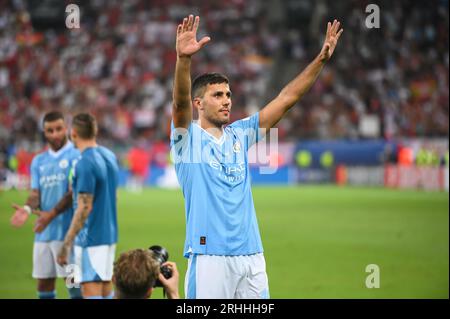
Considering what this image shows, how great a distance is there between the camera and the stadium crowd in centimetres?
3447

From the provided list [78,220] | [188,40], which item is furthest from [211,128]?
[78,220]

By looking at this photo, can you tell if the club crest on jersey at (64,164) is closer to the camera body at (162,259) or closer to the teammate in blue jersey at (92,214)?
the teammate in blue jersey at (92,214)

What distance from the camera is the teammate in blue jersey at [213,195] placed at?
5262mm

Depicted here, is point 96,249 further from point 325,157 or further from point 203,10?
point 203,10

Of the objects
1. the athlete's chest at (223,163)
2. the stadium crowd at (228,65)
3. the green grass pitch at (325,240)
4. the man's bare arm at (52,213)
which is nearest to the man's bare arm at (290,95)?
the athlete's chest at (223,163)

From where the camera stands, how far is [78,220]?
723 centimetres

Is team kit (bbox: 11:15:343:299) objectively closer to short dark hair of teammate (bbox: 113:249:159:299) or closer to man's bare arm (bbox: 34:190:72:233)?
short dark hair of teammate (bbox: 113:249:159:299)

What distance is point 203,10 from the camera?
42750 mm

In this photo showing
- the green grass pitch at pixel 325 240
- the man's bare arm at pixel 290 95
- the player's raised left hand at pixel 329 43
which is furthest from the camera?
the green grass pitch at pixel 325 240

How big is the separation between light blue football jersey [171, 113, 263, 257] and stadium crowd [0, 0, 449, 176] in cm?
2626

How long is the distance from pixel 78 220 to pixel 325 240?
28.6 ft

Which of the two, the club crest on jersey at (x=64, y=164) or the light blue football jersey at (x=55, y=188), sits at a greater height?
the club crest on jersey at (x=64, y=164)

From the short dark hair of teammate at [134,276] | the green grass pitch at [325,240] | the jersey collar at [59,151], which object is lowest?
the green grass pitch at [325,240]
